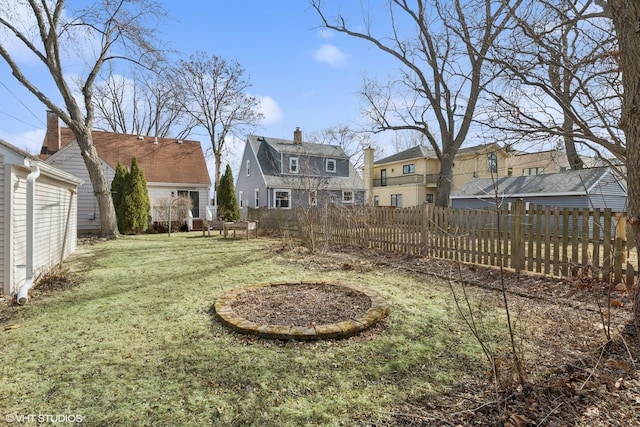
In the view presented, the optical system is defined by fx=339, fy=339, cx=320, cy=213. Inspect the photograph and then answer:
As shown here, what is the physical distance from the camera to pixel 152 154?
21.4m

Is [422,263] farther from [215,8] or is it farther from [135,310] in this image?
[215,8]

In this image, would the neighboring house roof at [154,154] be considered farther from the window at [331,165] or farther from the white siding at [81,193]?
the window at [331,165]

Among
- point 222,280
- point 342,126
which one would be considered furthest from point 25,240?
point 342,126

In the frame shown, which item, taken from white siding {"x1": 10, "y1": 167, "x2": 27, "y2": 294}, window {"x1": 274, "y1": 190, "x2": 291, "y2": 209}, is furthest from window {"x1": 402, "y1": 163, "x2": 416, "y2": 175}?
white siding {"x1": 10, "y1": 167, "x2": 27, "y2": 294}

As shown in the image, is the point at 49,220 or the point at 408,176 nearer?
the point at 49,220

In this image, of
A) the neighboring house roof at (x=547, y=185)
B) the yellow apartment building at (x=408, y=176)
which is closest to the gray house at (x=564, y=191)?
the neighboring house roof at (x=547, y=185)

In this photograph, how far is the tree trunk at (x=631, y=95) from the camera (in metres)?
2.98

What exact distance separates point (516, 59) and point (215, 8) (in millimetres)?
8000

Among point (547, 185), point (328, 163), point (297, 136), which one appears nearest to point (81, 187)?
point (297, 136)

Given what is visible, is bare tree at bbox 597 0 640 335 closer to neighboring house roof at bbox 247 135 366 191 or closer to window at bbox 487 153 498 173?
window at bbox 487 153 498 173

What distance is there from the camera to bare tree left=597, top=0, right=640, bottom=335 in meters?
2.98

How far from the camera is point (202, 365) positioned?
304 centimetres

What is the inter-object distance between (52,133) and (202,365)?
21.8 meters

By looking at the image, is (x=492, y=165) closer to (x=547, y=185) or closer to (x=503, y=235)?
(x=503, y=235)
